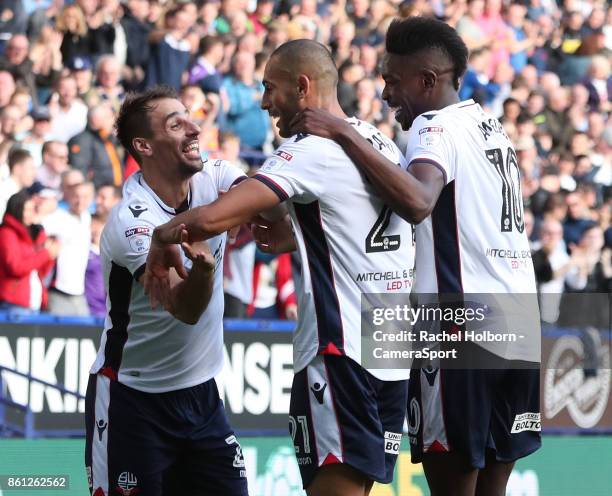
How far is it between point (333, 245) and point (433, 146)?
64cm

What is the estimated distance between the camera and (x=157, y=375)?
5.72 meters

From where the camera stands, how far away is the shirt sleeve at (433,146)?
5219 mm

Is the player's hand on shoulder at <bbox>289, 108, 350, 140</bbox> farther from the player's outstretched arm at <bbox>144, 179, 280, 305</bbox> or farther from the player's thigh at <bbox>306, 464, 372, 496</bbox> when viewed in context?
the player's thigh at <bbox>306, 464, 372, 496</bbox>

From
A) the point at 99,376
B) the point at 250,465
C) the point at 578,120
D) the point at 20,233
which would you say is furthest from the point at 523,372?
the point at 578,120

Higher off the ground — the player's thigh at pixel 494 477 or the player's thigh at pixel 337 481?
the player's thigh at pixel 337 481

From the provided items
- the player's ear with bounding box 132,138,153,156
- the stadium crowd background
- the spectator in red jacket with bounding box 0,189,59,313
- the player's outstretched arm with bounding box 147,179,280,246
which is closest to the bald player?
the player's outstretched arm with bounding box 147,179,280,246

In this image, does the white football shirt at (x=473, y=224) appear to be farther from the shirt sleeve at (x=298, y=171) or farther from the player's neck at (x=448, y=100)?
the shirt sleeve at (x=298, y=171)

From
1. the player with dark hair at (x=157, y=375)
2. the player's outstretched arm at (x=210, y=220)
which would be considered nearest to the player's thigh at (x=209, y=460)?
the player with dark hair at (x=157, y=375)

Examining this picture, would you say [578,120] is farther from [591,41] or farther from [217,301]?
[217,301]

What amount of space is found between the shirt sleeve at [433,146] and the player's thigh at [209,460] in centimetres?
154

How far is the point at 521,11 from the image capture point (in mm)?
18672

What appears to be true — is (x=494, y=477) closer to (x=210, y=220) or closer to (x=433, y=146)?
(x=433, y=146)

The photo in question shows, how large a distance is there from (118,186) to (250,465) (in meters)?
3.62

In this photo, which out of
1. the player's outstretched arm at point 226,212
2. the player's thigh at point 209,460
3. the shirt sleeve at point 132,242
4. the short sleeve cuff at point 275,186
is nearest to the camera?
the player's outstretched arm at point 226,212
